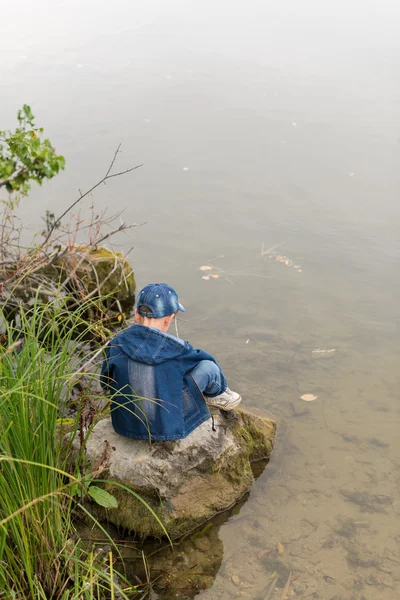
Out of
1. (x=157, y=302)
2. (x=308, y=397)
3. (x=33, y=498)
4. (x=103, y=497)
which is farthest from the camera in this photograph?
(x=308, y=397)

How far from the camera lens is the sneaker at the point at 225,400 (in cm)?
437

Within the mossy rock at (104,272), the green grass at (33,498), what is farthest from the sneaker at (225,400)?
the mossy rock at (104,272)

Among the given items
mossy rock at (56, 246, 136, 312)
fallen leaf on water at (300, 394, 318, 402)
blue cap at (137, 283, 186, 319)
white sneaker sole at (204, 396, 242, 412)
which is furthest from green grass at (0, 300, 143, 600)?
mossy rock at (56, 246, 136, 312)

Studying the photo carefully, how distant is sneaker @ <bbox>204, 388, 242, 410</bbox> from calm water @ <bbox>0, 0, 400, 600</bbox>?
73 cm

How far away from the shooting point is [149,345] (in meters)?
3.87

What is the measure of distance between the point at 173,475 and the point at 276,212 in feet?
19.8

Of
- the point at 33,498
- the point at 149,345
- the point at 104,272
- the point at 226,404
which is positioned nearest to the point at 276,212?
the point at 104,272

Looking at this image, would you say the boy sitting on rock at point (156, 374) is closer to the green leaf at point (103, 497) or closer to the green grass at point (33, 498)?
the green leaf at point (103, 497)

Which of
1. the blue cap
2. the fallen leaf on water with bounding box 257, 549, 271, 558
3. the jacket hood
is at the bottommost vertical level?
the fallen leaf on water with bounding box 257, 549, 271, 558

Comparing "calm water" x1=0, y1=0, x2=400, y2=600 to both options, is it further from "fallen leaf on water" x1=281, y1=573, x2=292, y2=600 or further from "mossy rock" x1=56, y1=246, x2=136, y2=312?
"mossy rock" x1=56, y1=246, x2=136, y2=312

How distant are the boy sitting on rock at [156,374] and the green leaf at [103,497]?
0.40 meters

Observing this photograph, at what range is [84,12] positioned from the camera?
23047 millimetres

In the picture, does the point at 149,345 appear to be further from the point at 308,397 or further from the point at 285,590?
the point at 308,397

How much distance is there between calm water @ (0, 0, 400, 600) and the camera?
4430 mm
